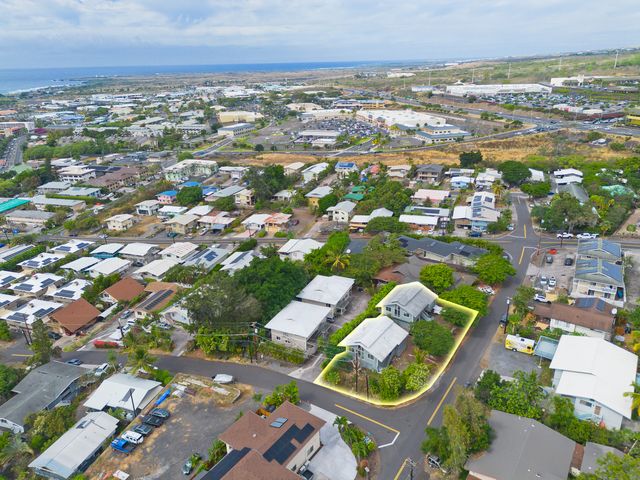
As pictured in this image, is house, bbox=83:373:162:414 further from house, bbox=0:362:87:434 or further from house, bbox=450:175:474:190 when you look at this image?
house, bbox=450:175:474:190

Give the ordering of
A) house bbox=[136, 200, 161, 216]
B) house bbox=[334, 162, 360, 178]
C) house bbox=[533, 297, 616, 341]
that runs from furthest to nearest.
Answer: house bbox=[334, 162, 360, 178] < house bbox=[136, 200, 161, 216] < house bbox=[533, 297, 616, 341]

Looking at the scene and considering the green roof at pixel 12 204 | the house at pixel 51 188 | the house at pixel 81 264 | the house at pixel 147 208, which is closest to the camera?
the house at pixel 81 264

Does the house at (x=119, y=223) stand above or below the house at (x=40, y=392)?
above

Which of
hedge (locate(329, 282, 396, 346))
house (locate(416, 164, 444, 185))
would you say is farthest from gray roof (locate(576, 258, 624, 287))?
house (locate(416, 164, 444, 185))

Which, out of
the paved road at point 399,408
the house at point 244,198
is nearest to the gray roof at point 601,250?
the paved road at point 399,408

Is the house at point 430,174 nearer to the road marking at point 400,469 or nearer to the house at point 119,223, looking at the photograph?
the house at point 119,223

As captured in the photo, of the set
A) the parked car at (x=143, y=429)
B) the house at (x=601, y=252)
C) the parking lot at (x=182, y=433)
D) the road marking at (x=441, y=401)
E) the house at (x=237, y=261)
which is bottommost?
the parking lot at (x=182, y=433)

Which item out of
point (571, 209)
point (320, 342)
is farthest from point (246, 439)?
point (571, 209)
